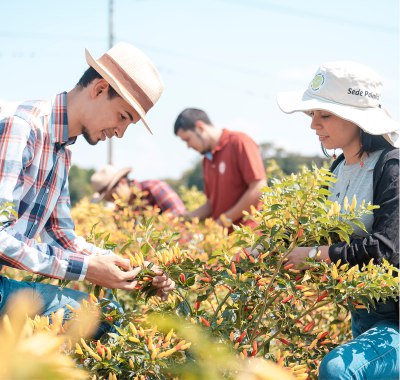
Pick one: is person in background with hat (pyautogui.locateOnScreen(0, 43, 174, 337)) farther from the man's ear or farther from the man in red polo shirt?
the man in red polo shirt

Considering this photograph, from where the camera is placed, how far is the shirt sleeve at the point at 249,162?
206 inches

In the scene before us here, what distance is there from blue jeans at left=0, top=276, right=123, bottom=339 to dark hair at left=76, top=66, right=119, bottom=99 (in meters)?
0.86

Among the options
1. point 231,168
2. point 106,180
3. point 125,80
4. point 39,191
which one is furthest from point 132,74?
point 106,180

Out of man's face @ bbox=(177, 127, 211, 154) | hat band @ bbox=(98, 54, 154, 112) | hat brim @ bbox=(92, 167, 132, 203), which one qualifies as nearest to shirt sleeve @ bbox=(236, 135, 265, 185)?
man's face @ bbox=(177, 127, 211, 154)

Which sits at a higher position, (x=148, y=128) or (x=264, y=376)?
(x=264, y=376)

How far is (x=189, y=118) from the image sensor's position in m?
5.59

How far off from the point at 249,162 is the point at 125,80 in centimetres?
268

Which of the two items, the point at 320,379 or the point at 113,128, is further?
the point at 113,128

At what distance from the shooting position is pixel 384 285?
86.9 inches

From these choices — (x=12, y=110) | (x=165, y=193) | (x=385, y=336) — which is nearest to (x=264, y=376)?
(x=385, y=336)

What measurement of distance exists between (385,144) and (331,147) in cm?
23

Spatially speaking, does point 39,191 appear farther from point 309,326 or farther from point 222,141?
point 222,141

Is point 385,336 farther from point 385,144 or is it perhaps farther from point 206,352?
point 206,352

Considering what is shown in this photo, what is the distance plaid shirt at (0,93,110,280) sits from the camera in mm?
2287
